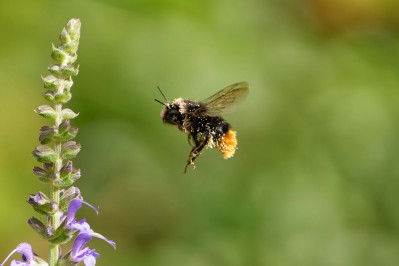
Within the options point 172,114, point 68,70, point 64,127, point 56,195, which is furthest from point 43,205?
point 172,114

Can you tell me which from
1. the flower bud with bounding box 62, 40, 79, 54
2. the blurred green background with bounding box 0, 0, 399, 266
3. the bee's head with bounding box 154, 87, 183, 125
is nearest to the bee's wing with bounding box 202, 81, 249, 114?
the bee's head with bounding box 154, 87, 183, 125

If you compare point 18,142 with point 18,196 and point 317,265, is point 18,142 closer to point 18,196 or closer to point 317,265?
point 18,196

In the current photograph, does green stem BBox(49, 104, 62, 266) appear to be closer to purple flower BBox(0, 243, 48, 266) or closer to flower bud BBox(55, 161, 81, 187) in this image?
flower bud BBox(55, 161, 81, 187)

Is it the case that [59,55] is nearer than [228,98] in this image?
Yes

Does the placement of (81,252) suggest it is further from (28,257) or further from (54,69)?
(54,69)

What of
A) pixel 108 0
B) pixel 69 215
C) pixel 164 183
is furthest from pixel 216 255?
pixel 69 215

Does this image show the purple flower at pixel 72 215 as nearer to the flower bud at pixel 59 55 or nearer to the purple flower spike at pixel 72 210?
the purple flower spike at pixel 72 210

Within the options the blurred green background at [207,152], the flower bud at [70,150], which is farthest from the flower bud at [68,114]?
the blurred green background at [207,152]
